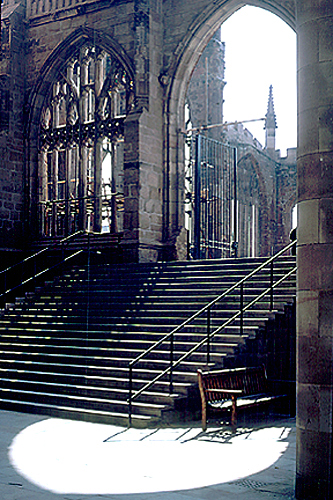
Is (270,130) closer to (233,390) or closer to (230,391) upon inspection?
(233,390)

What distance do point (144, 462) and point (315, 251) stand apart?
3.03m

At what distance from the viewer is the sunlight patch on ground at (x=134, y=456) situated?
631cm

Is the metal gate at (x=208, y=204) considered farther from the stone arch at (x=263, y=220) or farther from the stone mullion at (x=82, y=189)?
the stone arch at (x=263, y=220)

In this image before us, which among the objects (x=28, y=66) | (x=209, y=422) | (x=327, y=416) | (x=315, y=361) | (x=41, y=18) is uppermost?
(x=41, y=18)

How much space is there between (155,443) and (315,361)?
3167 mm

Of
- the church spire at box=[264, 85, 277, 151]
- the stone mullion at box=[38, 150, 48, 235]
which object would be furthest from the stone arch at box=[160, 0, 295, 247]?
the church spire at box=[264, 85, 277, 151]

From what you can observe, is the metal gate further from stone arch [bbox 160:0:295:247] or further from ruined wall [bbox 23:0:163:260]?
ruined wall [bbox 23:0:163:260]

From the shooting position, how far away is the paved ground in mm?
5980

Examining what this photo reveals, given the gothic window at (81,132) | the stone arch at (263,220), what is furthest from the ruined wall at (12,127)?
the stone arch at (263,220)

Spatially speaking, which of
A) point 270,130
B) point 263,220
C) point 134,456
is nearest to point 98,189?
point 134,456

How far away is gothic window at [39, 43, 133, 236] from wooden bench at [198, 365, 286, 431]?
9486mm

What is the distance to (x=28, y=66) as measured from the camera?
21.3 m

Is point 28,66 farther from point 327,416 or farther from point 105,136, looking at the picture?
point 327,416

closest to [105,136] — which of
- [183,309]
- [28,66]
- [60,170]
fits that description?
[28,66]
